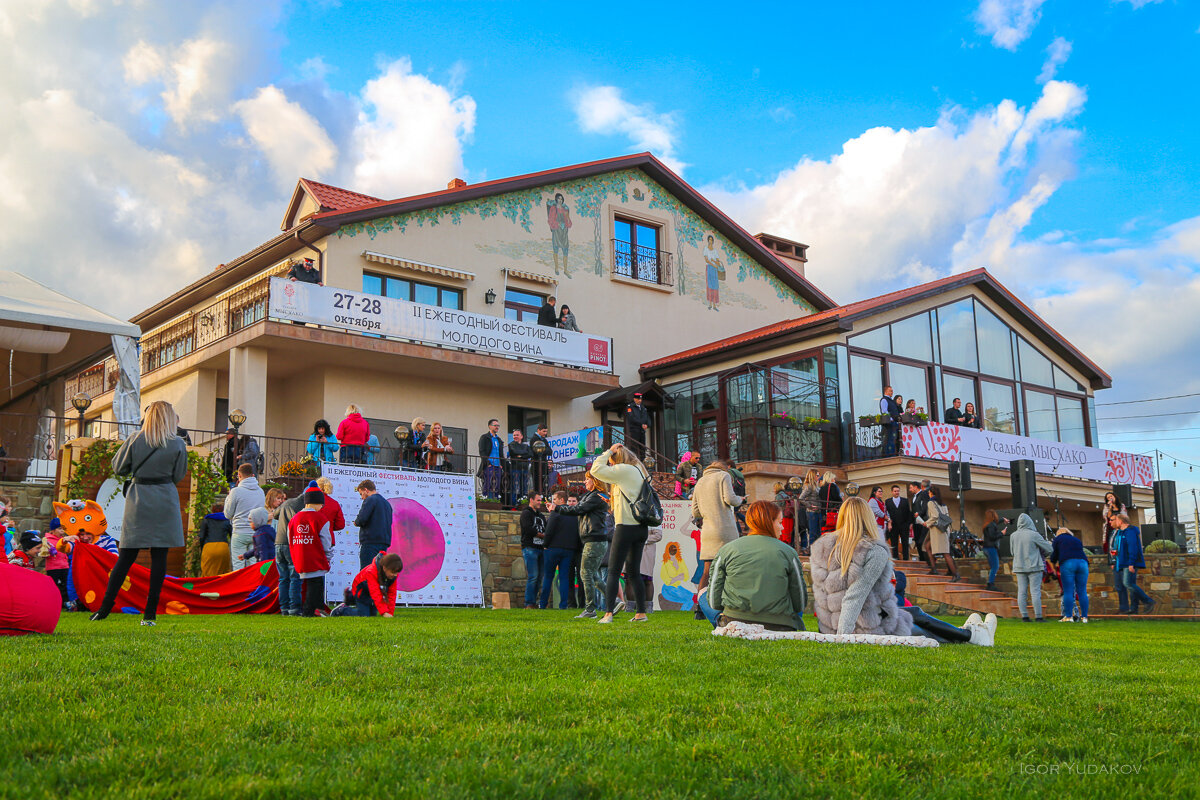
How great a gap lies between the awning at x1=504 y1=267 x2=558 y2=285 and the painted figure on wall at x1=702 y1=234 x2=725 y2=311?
18.6 ft

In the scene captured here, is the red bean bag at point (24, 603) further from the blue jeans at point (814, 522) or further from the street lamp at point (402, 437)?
the blue jeans at point (814, 522)

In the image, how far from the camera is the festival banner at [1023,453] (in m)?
24.6

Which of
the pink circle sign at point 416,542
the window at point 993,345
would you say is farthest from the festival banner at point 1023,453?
the pink circle sign at point 416,542

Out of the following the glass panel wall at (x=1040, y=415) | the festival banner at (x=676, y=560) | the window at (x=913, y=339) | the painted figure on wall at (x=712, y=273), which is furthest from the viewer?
the painted figure on wall at (x=712, y=273)

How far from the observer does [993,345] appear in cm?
2898

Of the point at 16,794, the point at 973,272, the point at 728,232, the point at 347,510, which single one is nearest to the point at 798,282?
the point at 728,232

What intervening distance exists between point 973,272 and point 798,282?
5.57m

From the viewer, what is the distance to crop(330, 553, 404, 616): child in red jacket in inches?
444

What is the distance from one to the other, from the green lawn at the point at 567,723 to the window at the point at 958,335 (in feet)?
73.9

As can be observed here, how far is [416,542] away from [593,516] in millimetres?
4374

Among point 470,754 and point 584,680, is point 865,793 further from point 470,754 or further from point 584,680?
point 584,680

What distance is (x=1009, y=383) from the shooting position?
29047 mm

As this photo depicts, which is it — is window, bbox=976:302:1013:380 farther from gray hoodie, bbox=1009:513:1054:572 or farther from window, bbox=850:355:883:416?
gray hoodie, bbox=1009:513:1054:572

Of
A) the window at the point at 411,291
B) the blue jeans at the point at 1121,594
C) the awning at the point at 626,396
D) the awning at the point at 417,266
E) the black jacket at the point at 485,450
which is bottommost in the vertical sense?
the blue jeans at the point at 1121,594
